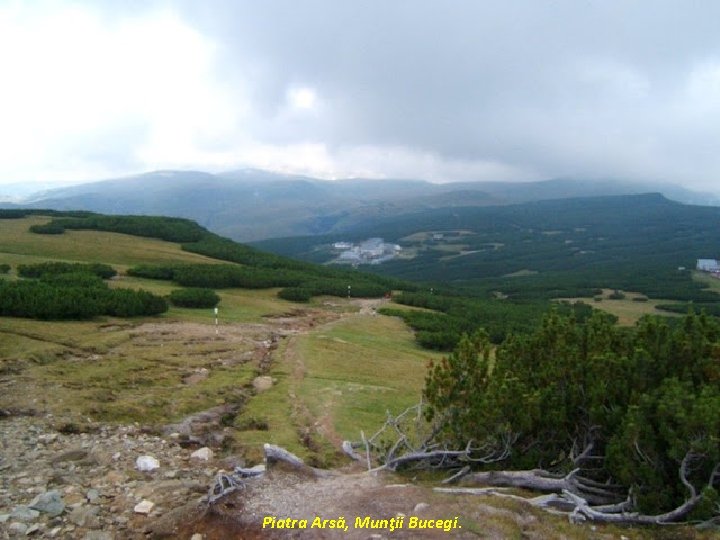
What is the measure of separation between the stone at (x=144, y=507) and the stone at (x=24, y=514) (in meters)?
1.55

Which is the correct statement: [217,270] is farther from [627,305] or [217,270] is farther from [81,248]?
[627,305]

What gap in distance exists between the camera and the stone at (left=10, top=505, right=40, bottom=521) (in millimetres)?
8766

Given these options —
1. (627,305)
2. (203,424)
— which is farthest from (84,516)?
(627,305)

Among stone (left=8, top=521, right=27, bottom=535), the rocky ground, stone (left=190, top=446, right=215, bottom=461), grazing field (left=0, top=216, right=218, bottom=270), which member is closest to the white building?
grazing field (left=0, top=216, right=218, bottom=270)

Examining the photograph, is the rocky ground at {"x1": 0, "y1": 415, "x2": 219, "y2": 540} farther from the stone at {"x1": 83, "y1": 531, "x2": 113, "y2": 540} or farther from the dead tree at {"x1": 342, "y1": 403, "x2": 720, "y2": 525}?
the dead tree at {"x1": 342, "y1": 403, "x2": 720, "y2": 525}

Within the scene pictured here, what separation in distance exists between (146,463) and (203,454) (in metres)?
1.42

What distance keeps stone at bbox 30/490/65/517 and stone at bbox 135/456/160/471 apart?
1.98 m

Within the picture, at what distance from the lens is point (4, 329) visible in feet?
64.7

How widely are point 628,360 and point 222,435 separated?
400 inches

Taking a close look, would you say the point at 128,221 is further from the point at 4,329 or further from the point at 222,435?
the point at 222,435

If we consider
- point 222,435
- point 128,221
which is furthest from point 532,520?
point 128,221

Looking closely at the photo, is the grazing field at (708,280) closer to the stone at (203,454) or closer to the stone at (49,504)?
the stone at (203,454)

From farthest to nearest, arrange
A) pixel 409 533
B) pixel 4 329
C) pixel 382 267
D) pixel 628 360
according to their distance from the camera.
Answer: pixel 382 267, pixel 4 329, pixel 628 360, pixel 409 533

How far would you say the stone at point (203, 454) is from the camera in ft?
40.5
